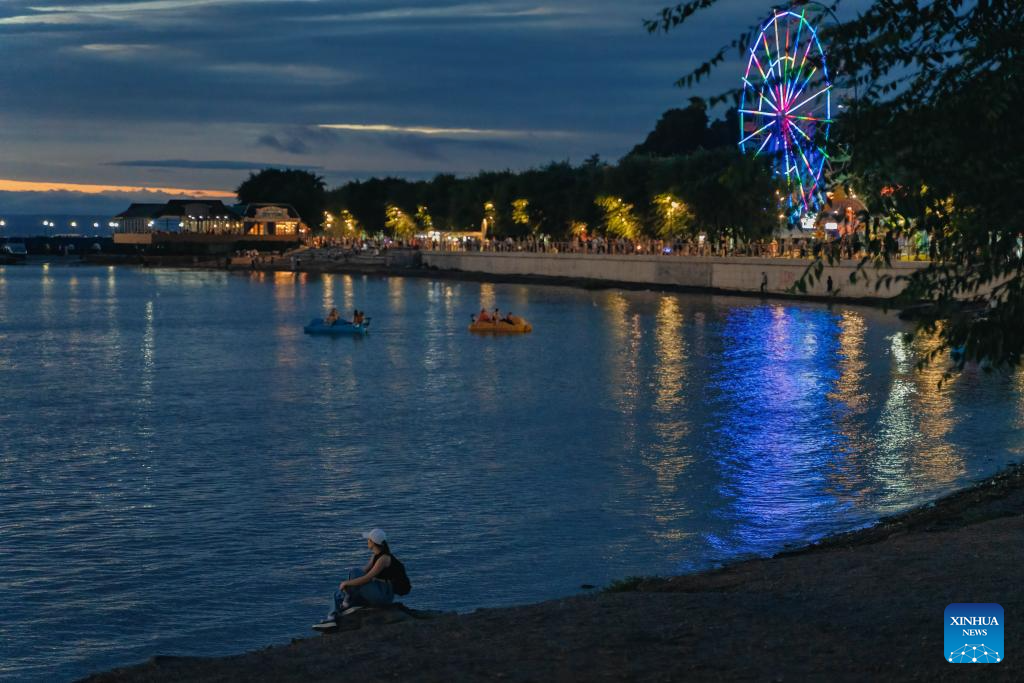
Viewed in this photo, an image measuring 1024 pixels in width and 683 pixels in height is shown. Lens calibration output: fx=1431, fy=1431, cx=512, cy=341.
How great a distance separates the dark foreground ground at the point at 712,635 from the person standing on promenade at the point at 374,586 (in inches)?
12.8

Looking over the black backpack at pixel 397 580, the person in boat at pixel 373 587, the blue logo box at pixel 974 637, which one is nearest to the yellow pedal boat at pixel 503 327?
the black backpack at pixel 397 580

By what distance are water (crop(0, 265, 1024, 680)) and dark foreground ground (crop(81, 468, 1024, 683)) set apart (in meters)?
4.38

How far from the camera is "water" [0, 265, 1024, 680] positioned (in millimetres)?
21531

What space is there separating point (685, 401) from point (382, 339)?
3171cm

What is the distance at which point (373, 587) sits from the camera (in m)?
16.7

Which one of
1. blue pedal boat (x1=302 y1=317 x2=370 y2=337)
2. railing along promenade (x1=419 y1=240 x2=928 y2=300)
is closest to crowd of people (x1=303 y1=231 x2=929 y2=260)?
railing along promenade (x1=419 y1=240 x2=928 y2=300)

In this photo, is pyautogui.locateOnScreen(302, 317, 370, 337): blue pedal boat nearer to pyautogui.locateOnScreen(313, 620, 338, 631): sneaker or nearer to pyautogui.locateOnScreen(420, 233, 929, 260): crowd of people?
pyautogui.locateOnScreen(420, 233, 929, 260): crowd of people

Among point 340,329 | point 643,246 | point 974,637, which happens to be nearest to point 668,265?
point 643,246

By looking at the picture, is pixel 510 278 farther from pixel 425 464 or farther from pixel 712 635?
pixel 712 635

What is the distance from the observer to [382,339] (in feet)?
252

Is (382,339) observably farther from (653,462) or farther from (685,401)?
(653,462)

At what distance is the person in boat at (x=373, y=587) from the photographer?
1673 cm

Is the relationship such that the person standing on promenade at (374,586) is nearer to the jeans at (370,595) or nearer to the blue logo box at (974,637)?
the jeans at (370,595)

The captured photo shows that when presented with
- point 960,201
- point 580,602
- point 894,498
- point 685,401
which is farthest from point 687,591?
point 685,401
